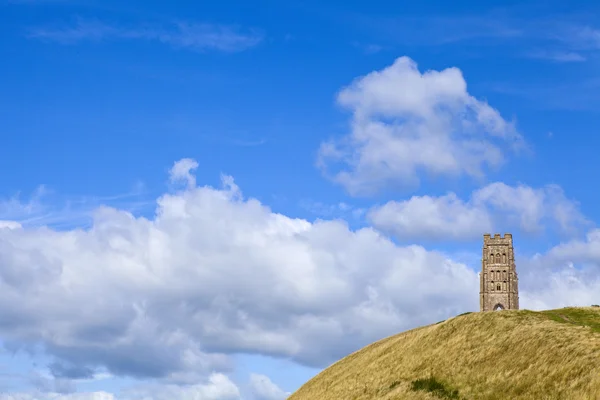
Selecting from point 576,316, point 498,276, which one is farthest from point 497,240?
point 576,316

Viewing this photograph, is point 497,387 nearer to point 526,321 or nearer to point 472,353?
point 472,353

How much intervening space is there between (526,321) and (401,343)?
16.2 meters

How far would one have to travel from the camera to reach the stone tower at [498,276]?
567ft

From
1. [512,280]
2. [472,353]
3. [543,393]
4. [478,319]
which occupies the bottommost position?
[543,393]

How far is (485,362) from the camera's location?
68.4 meters

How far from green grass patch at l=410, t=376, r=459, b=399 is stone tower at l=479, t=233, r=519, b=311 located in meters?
106

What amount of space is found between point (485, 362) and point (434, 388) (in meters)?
5.10

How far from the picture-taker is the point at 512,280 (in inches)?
6855

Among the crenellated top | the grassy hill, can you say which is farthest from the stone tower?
the grassy hill

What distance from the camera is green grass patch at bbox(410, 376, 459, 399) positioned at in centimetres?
6406

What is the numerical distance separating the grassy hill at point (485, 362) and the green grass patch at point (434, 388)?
0.09 meters

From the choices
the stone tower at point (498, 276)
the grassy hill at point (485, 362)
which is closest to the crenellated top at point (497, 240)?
the stone tower at point (498, 276)

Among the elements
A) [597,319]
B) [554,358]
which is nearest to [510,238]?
[597,319]

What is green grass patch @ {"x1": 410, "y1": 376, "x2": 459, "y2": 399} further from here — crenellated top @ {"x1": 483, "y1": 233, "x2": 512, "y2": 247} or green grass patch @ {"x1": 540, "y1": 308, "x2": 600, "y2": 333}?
crenellated top @ {"x1": 483, "y1": 233, "x2": 512, "y2": 247}
